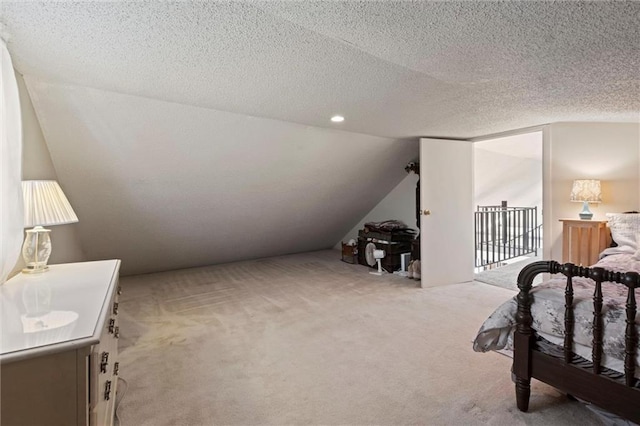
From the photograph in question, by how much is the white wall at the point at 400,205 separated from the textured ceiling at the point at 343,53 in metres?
2.53

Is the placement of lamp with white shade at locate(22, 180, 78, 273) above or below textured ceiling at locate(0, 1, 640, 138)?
below

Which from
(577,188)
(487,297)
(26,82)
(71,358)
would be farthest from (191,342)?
(577,188)

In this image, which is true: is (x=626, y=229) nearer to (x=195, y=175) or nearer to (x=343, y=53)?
(x=343, y=53)

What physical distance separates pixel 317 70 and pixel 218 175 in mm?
2235

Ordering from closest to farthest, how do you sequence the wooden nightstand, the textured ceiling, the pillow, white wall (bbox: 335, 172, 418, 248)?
1. the textured ceiling
2. the pillow
3. the wooden nightstand
4. white wall (bbox: 335, 172, 418, 248)

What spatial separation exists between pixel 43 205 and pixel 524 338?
109 inches

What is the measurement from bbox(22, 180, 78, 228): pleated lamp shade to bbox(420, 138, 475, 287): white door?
361cm

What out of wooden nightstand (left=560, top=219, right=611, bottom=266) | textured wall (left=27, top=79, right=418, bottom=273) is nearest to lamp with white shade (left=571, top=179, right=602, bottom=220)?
wooden nightstand (left=560, top=219, right=611, bottom=266)

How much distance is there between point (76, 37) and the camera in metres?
1.57

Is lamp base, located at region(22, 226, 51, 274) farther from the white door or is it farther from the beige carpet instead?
the white door

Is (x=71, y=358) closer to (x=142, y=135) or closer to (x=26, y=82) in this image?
(x=26, y=82)

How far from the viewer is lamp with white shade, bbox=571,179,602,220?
3.15 meters

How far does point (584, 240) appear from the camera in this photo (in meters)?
3.14

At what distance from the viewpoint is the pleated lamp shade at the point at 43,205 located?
1656 mm
